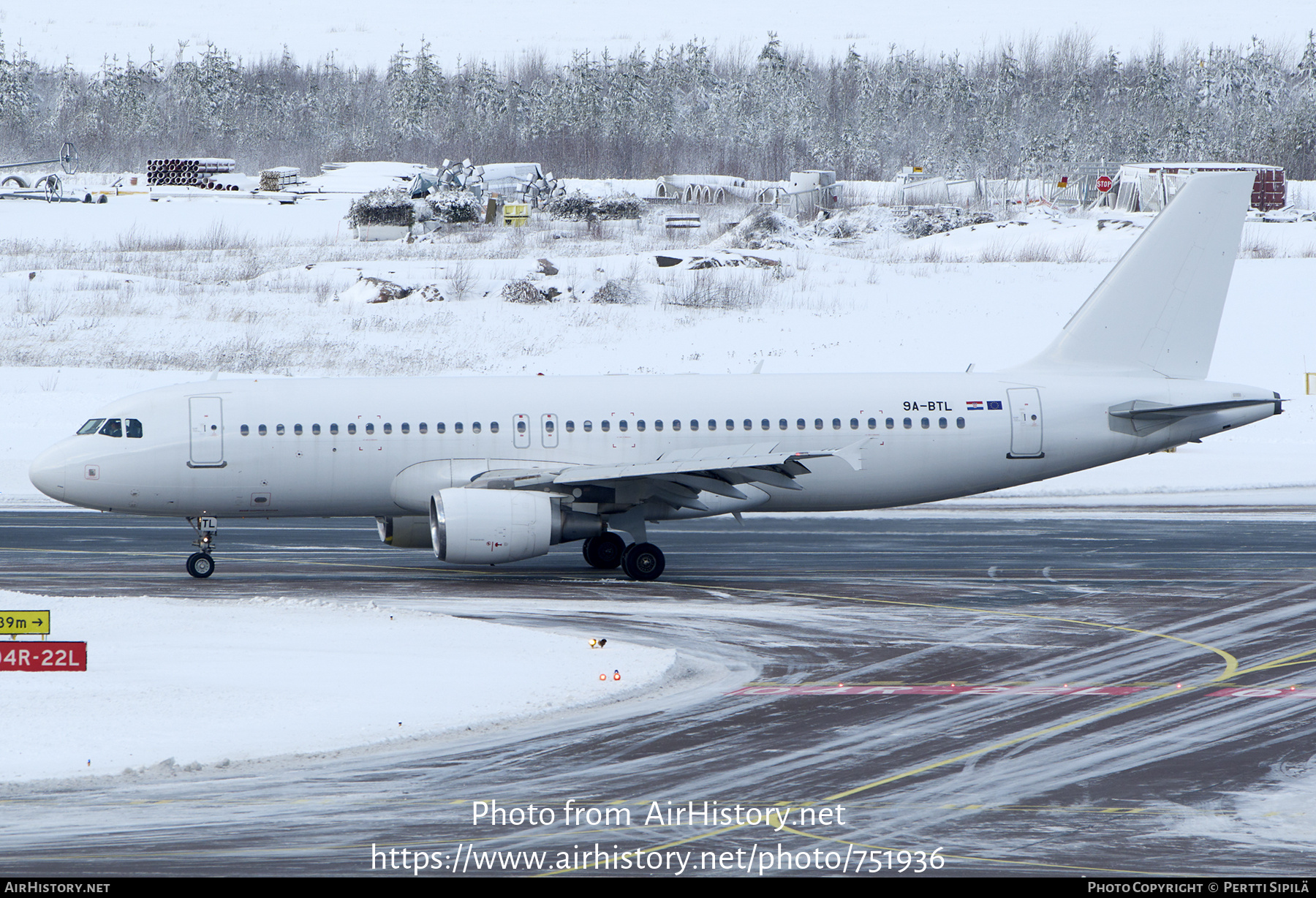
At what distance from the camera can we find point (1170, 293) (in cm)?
3061

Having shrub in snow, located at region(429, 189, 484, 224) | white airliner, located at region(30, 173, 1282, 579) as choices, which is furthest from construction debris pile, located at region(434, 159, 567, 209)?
white airliner, located at region(30, 173, 1282, 579)

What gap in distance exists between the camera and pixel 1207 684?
19391mm

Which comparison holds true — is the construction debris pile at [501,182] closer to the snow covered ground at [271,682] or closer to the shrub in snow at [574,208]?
the shrub in snow at [574,208]

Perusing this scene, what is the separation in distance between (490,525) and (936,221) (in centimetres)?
6155

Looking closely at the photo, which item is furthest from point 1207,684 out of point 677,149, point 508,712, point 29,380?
point 677,149

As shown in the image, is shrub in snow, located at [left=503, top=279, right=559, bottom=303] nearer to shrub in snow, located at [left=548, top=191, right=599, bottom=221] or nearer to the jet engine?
shrub in snow, located at [left=548, top=191, right=599, bottom=221]


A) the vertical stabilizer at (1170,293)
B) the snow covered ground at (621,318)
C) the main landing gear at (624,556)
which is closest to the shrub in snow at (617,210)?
the snow covered ground at (621,318)

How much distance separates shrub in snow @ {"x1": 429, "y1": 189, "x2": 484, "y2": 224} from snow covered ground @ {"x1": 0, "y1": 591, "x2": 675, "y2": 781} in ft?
201

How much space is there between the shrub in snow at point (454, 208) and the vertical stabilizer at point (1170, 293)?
5790 centimetres

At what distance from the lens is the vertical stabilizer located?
30.5 meters

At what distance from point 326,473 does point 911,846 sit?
18192mm

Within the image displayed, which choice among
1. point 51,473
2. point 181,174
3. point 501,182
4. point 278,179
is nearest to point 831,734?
point 51,473

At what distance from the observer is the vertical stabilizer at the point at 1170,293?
30.5 meters
